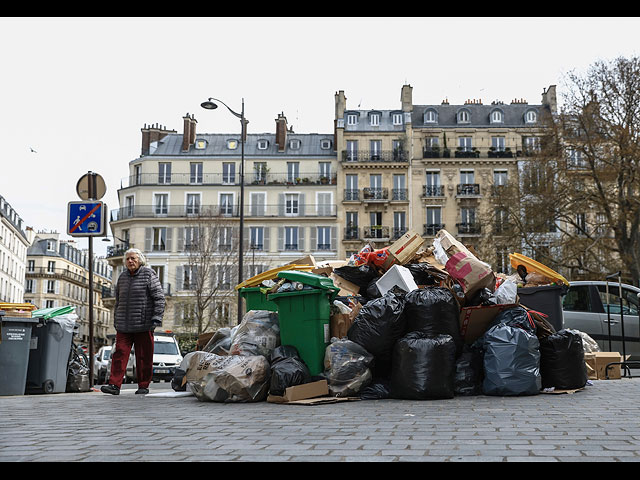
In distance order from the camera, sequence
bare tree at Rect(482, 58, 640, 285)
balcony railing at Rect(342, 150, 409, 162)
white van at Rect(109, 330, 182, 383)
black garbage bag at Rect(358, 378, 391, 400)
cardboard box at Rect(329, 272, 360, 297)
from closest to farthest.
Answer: black garbage bag at Rect(358, 378, 391, 400) < cardboard box at Rect(329, 272, 360, 297) < white van at Rect(109, 330, 182, 383) < bare tree at Rect(482, 58, 640, 285) < balcony railing at Rect(342, 150, 409, 162)

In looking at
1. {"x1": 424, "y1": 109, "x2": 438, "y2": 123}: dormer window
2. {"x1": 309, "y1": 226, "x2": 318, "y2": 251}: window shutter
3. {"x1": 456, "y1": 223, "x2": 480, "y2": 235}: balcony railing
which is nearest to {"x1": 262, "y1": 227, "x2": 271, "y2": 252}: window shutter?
{"x1": 309, "y1": 226, "x2": 318, "y2": 251}: window shutter

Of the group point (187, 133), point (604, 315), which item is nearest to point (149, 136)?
point (187, 133)

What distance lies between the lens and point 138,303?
925cm

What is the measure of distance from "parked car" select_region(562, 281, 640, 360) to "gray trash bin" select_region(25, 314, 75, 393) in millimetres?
10276

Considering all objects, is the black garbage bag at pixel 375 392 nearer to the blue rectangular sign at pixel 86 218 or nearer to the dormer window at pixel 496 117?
the blue rectangular sign at pixel 86 218

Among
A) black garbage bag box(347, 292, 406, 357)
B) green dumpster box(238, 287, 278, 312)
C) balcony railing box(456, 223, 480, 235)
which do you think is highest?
balcony railing box(456, 223, 480, 235)

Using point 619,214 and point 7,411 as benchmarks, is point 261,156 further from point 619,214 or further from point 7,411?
point 7,411

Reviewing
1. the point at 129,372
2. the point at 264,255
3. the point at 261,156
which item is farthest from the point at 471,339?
the point at 261,156

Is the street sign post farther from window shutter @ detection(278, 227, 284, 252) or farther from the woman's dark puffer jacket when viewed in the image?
window shutter @ detection(278, 227, 284, 252)

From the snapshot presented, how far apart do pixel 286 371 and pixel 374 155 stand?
161 ft

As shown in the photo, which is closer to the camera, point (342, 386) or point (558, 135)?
point (342, 386)

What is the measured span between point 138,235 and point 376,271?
47.5 meters

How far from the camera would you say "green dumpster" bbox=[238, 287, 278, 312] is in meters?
10.2
